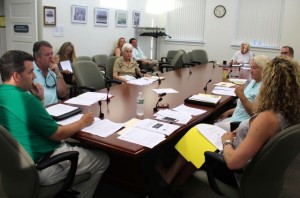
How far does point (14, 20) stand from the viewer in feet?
17.1

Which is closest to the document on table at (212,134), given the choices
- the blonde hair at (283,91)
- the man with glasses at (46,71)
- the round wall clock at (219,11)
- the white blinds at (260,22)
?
the blonde hair at (283,91)

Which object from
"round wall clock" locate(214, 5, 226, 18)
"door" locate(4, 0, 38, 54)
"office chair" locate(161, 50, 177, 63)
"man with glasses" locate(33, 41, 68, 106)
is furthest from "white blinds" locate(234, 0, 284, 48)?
"man with glasses" locate(33, 41, 68, 106)

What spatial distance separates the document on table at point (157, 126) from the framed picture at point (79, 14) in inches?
161

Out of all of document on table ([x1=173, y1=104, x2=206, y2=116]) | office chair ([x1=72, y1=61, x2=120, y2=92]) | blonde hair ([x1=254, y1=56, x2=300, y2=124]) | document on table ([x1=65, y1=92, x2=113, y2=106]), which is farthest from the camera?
office chair ([x1=72, y1=61, x2=120, y2=92])

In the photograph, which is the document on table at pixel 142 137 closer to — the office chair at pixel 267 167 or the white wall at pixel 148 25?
the office chair at pixel 267 167

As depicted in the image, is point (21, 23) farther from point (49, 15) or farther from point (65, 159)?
point (65, 159)

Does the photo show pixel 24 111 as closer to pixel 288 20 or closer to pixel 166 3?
pixel 288 20

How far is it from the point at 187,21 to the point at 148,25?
3.40ft

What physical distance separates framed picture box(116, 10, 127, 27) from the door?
211cm

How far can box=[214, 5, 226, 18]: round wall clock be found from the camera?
7.08 metres

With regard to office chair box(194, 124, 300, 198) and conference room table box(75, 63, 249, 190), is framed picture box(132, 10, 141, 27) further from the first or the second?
office chair box(194, 124, 300, 198)

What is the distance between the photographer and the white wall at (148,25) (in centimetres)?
543

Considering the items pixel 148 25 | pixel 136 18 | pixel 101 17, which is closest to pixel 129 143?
pixel 101 17

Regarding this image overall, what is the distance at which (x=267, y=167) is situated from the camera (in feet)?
4.82
